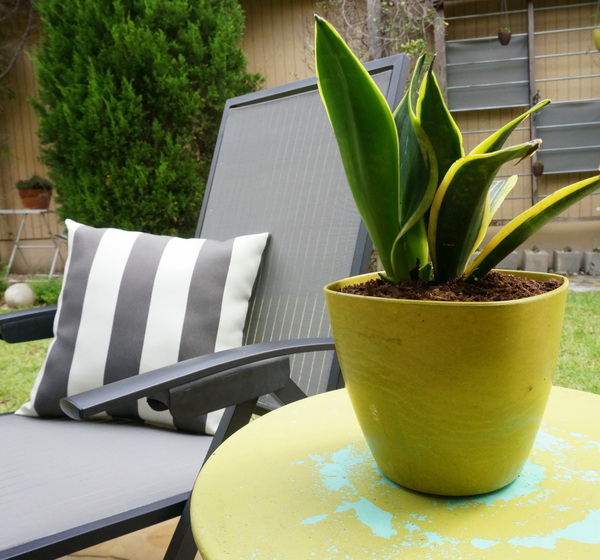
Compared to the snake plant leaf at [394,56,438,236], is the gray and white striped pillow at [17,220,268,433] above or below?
below

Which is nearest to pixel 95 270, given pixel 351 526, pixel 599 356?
pixel 351 526

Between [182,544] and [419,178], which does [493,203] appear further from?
[182,544]

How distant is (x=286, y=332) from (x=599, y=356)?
7.35 ft

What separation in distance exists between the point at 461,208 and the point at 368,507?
326 mm

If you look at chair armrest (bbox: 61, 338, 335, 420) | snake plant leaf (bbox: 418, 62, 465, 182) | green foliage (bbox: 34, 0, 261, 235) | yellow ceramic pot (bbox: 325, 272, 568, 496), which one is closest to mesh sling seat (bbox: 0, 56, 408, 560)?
chair armrest (bbox: 61, 338, 335, 420)

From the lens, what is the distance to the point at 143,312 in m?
1.52

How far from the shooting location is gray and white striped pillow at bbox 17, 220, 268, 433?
1482mm

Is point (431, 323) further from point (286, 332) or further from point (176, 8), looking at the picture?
point (176, 8)

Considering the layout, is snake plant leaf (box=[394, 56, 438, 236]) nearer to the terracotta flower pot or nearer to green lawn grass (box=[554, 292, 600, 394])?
green lawn grass (box=[554, 292, 600, 394])

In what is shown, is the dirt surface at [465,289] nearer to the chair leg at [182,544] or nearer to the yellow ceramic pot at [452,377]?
the yellow ceramic pot at [452,377]

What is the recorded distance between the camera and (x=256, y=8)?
617 centimetres

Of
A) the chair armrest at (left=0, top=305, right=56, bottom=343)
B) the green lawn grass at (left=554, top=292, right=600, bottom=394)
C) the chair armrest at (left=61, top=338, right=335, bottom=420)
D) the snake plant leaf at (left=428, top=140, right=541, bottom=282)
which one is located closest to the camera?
the snake plant leaf at (left=428, top=140, right=541, bottom=282)

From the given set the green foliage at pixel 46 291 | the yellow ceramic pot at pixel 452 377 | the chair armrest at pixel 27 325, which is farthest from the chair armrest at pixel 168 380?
the green foliage at pixel 46 291

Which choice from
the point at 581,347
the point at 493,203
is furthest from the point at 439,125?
the point at 581,347
